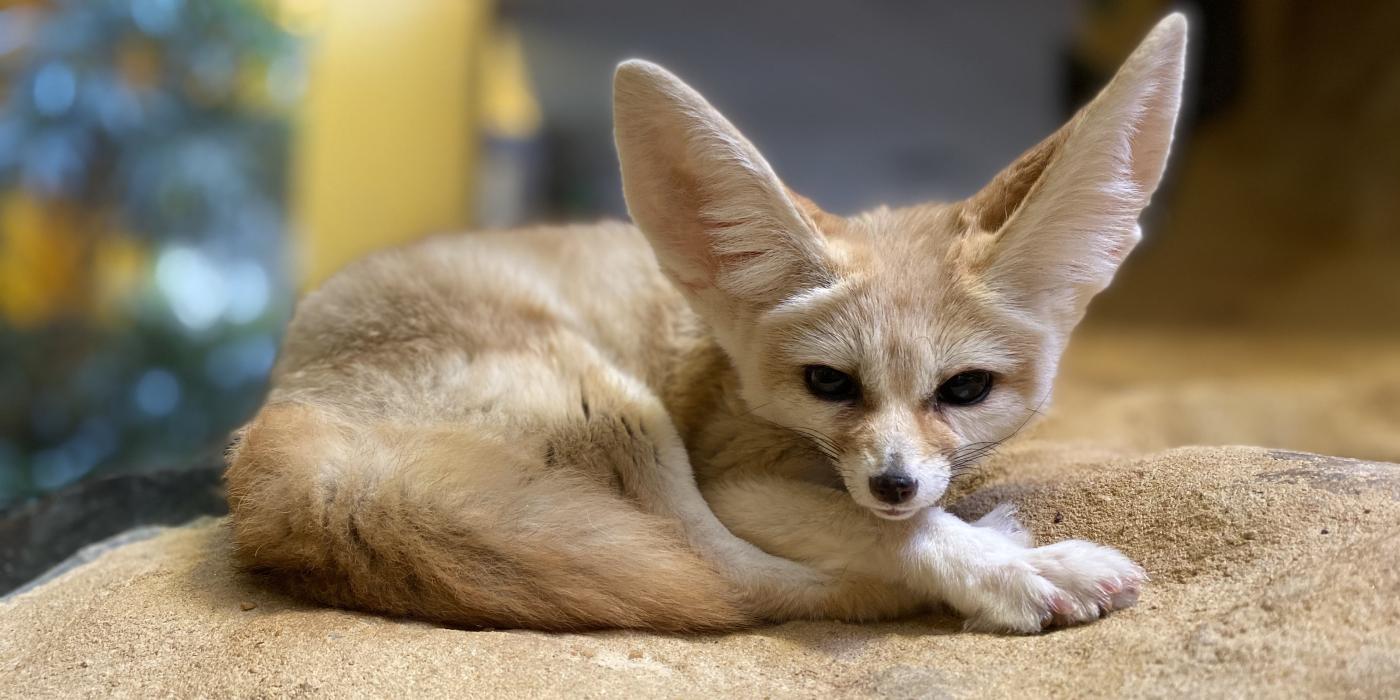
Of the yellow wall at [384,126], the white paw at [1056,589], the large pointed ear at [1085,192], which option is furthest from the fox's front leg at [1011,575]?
the yellow wall at [384,126]

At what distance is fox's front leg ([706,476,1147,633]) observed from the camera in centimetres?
152

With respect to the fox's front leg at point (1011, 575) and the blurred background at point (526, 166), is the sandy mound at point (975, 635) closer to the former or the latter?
the fox's front leg at point (1011, 575)

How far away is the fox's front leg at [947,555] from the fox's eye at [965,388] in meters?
0.19

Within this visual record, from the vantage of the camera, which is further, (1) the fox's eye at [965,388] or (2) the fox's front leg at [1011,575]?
(1) the fox's eye at [965,388]

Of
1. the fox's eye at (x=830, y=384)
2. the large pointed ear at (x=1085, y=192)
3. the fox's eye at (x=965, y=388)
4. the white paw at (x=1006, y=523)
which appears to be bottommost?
the white paw at (x=1006, y=523)

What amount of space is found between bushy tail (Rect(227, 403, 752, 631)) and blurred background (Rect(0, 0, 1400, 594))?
97 cm

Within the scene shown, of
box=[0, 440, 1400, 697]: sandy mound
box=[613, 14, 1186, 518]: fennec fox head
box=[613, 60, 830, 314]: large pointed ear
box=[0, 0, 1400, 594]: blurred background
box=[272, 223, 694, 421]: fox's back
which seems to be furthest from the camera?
box=[0, 0, 1400, 594]: blurred background

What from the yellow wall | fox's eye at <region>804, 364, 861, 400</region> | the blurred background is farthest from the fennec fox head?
the yellow wall

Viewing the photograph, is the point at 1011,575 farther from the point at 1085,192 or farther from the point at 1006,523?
the point at 1085,192

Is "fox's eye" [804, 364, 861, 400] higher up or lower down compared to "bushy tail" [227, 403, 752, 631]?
higher up

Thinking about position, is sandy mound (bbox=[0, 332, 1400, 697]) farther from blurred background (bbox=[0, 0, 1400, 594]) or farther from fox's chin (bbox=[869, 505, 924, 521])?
Result: blurred background (bbox=[0, 0, 1400, 594])

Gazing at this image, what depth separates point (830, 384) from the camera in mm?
1746

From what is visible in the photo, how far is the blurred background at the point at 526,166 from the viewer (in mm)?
3910

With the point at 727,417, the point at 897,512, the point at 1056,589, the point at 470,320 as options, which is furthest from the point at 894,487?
the point at 470,320
